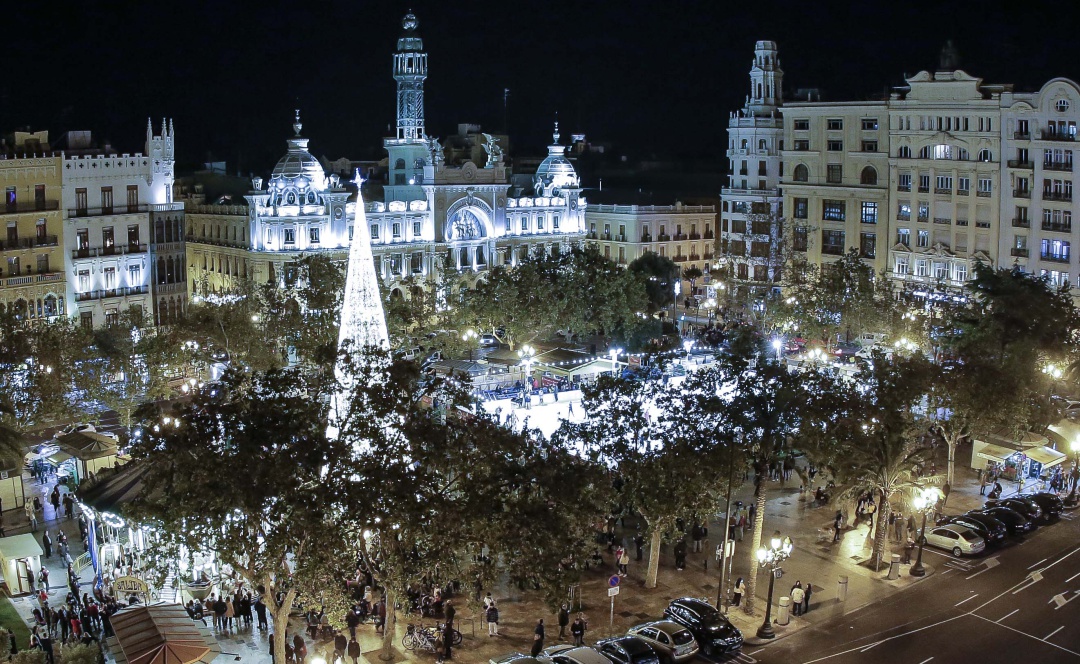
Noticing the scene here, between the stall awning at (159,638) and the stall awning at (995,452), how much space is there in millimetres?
33729

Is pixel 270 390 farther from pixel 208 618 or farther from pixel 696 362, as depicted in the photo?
pixel 696 362

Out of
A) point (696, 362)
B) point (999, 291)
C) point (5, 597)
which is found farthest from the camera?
point (696, 362)

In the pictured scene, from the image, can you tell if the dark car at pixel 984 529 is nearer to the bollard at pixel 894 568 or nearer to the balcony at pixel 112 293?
the bollard at pixel 894 568

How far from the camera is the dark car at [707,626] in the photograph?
38156 millimetres

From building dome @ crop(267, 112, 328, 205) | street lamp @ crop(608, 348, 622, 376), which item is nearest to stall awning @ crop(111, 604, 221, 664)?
street lamp @ crop(608, 348, 622, 376)

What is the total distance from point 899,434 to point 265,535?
22515mm

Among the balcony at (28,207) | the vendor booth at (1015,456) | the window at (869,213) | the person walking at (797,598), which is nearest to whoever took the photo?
the person walking at (797,598)

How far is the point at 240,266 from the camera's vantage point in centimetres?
9525

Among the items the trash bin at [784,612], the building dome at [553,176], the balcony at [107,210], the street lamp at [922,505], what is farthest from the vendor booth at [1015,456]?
the building dome at [553,176]

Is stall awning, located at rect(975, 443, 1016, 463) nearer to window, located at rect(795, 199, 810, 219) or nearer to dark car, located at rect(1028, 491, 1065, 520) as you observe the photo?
dark car, located at rect(1028, 491, 1065, 520)

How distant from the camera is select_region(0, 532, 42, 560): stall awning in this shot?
42812mm

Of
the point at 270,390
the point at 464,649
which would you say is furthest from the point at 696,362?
the point at 270,390

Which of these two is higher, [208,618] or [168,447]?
[168,447]

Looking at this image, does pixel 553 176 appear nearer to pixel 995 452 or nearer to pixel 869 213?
pixel 869 213
